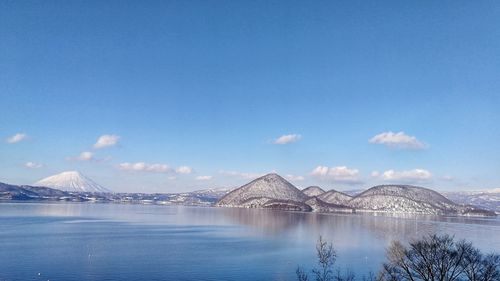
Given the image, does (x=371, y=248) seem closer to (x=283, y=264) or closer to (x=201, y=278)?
(x=283, y=264)

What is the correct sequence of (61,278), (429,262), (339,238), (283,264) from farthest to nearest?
(339,238), (283,264), (61,278), (429,262)

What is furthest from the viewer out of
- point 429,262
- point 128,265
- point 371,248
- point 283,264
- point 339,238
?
point 339,238

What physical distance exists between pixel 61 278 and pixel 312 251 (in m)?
45.4

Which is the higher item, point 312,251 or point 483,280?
point 483,280

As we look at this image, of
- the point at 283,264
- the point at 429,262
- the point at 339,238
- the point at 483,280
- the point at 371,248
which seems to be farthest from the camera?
the point at 339,238

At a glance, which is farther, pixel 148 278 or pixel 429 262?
pixel 148 278

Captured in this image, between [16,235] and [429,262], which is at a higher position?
[429,262]

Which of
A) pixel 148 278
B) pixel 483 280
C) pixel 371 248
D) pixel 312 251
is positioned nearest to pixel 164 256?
pixel 148 278

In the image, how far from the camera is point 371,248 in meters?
82.1

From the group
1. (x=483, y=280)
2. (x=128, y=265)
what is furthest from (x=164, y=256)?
(x=483, y=280)

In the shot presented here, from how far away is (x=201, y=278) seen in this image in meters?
49.7

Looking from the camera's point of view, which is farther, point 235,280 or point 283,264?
point 283,264

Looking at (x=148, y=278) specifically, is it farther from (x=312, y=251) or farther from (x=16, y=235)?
(x=16, y=235)

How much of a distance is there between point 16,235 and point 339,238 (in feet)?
246
